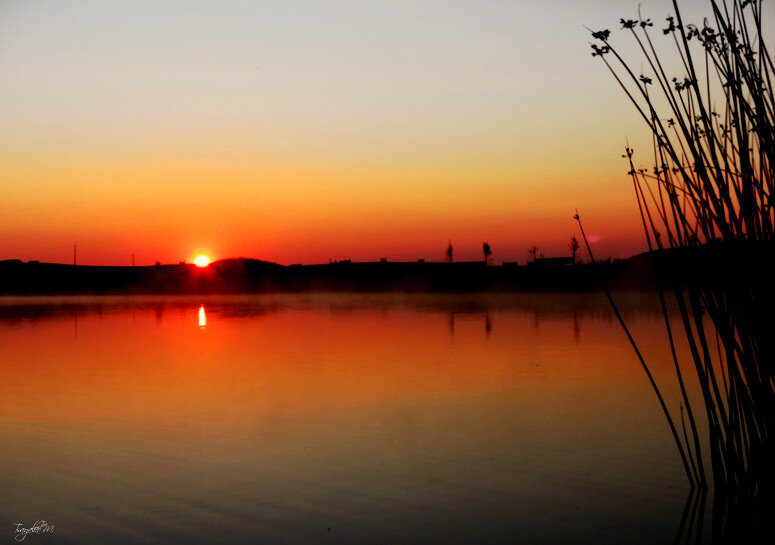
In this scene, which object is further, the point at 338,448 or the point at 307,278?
the point at 307,278

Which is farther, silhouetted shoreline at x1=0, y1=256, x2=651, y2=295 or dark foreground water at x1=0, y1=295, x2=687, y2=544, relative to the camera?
silhouetted shoreline at x1=0, y1=256, x2=651, y2=295

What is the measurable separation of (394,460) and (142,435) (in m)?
1.81

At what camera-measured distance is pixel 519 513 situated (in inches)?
169

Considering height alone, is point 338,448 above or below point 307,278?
below

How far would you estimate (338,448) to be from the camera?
5605 millimetres

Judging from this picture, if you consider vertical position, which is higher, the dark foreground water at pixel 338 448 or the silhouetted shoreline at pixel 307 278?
the silhouetted shoreline at pixel 307 278

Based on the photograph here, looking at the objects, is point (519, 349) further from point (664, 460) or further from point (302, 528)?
point (302, 528)

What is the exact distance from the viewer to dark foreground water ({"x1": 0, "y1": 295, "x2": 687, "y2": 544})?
4145 mm

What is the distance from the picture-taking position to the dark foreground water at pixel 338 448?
414cm

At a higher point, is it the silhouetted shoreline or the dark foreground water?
the silhouetted shoreline

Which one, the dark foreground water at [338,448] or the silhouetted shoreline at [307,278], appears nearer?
the dark foreground water at [338,448]

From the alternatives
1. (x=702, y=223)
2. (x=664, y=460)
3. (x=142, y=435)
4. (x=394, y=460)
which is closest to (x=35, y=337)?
(x=142, y=435)

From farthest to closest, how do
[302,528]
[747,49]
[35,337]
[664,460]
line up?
1. [35,337]
2. [664,460]
3. [302,528]
4. [747,49]

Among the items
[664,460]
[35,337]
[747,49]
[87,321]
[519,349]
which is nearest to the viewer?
[747,49]
